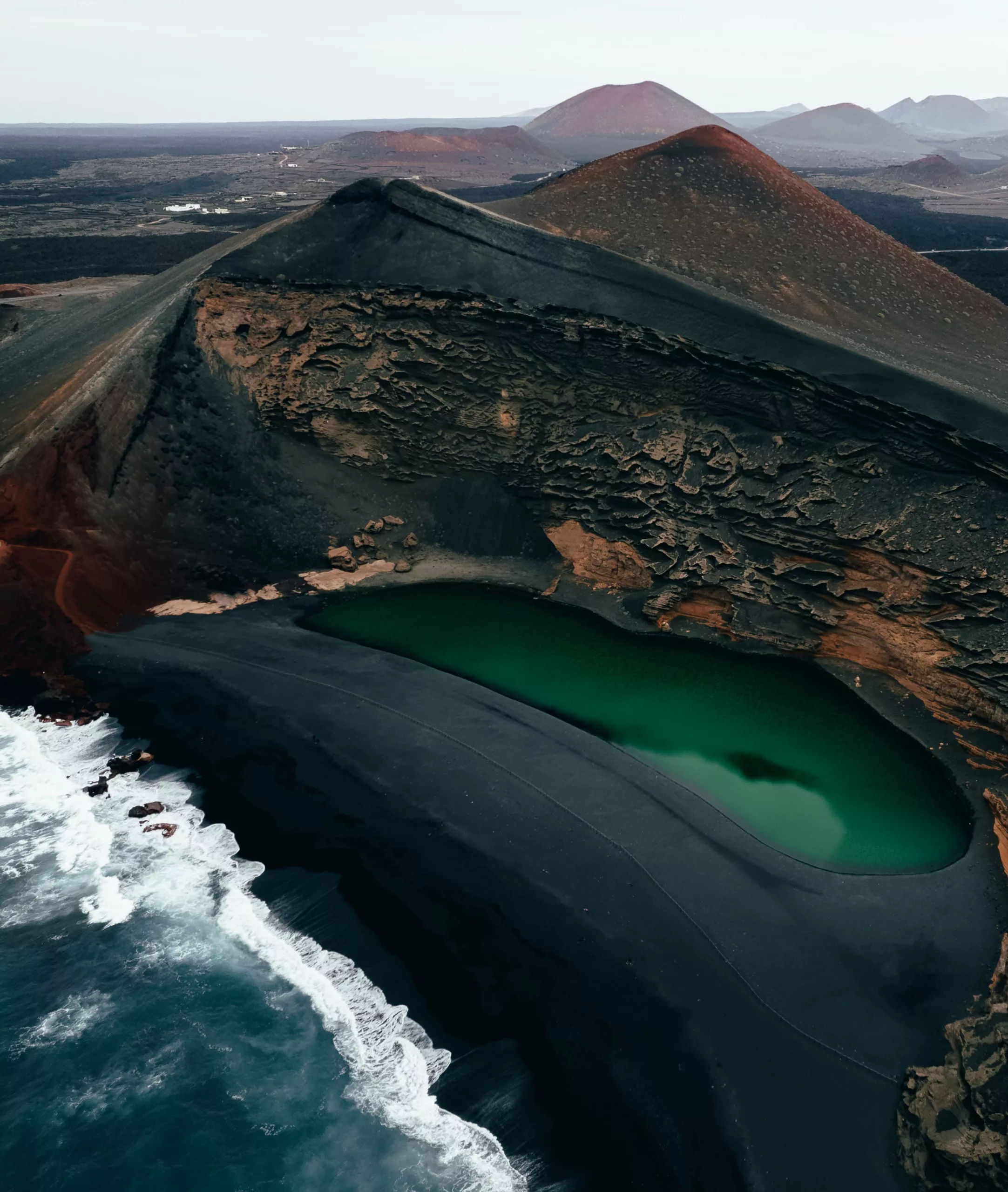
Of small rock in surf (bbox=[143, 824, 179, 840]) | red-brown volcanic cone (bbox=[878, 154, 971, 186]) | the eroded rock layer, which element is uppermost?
red-brown volcanic cone (bbox=[878, 154, 971, 186])

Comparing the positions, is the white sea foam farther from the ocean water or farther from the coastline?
the coastline

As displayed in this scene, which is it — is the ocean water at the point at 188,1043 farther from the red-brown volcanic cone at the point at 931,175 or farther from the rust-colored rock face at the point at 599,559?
the red-brown volcanic cone at the point at 931,175

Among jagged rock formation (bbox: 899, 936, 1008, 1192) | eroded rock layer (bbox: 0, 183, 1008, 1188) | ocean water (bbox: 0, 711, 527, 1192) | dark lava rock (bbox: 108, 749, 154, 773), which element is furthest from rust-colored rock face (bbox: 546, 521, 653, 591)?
jagged rock formation (bbox: 899, 936, 1008, 1192)

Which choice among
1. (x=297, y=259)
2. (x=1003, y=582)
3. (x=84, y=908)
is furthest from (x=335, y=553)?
(x=1003, y=582)

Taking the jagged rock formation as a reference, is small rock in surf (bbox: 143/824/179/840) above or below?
above

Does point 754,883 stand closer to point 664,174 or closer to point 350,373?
point 350,373
